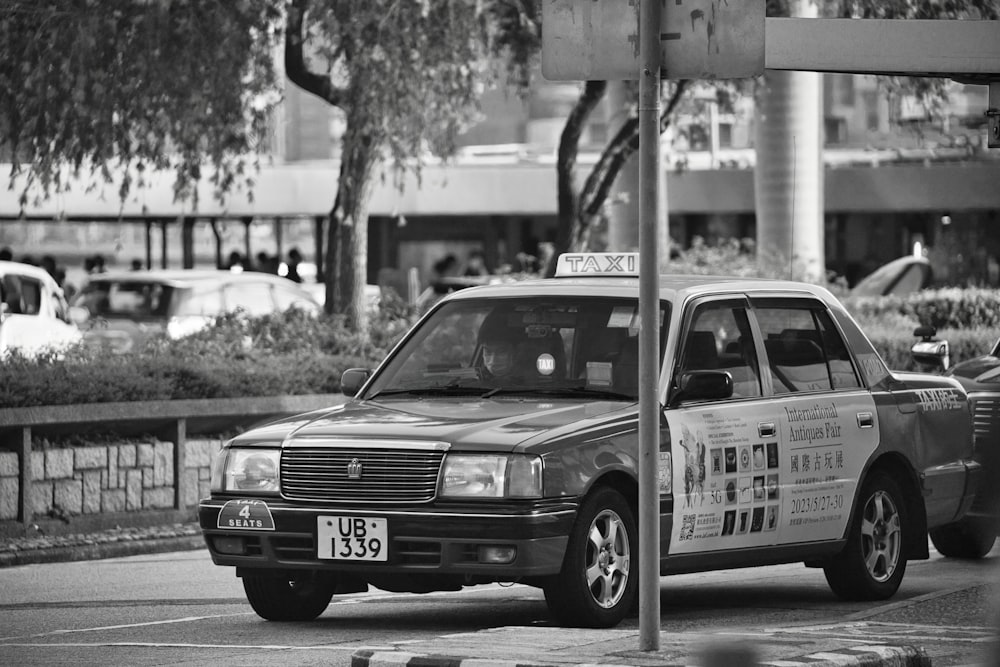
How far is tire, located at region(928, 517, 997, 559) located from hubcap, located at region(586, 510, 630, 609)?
4153 millimetres

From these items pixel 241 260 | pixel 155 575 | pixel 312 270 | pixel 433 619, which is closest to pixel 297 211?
pixel 241 260

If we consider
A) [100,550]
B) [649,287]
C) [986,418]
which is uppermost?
[649,287]

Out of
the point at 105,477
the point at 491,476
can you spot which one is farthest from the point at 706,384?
the point at 105,477

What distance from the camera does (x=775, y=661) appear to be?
22.7ft

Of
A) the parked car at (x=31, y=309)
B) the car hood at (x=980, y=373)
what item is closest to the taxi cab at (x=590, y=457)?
the car hood at (x=980, y=373)

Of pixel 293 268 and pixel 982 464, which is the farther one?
pixel 293 268

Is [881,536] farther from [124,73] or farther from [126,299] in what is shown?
[126,299]

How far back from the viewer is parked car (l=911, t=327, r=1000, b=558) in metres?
11.6

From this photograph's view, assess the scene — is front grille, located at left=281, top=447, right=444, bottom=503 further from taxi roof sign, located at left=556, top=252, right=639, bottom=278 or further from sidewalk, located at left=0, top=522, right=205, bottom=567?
sidewalk, located at left=0, top=522, right=205, bottom=567

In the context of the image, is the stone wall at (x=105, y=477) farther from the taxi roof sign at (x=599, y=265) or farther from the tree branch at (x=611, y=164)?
the tree branch at (x=611, y=164)

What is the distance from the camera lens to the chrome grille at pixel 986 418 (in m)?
12.3

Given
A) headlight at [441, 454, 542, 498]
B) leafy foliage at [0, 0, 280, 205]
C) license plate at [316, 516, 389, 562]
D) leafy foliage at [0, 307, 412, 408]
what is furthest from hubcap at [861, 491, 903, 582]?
leafy foliage at [0, 0, 280, 205]

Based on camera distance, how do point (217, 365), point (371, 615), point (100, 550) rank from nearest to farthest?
point (371, 615) → point (100, 550) → point (217, 365)

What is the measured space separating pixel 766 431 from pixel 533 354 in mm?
1174
